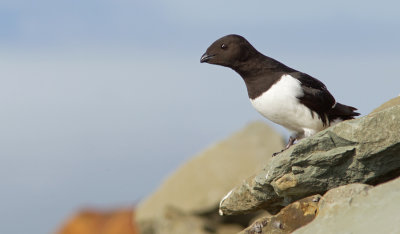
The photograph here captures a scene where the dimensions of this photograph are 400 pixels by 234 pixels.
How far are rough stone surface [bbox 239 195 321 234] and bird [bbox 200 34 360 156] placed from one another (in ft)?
4.82

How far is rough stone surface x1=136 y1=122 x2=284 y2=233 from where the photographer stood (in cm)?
1734

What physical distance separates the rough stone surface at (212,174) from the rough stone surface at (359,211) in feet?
32.9

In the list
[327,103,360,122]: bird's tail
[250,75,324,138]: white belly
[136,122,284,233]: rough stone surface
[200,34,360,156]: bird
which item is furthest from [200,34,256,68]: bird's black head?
[136,122,284,233]: rough stone surface

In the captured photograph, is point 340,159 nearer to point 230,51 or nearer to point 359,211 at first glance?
point 359,211

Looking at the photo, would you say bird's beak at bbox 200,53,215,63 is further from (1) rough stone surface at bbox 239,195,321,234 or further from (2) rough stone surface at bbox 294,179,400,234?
Result: (2) rough stone surface at bbox 294,179,400,234

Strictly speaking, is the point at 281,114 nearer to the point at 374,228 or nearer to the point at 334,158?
the point at 334,158

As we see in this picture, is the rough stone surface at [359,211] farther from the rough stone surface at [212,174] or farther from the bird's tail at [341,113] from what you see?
the rough stone surface at [212,174]

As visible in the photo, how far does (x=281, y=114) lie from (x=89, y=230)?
16879mm

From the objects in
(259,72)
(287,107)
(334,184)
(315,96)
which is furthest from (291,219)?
(259,72)

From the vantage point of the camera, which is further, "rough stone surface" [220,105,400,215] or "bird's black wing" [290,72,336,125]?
"bird's black wing" [290,72,336,125]

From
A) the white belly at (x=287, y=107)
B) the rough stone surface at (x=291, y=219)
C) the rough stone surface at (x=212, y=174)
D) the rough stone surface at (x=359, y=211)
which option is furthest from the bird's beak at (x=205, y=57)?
the rough stone surface at (x=212, y=174)

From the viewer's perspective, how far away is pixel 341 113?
10.4m

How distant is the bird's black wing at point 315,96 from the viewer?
9734mm

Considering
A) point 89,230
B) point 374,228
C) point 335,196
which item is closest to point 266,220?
point 335,196
